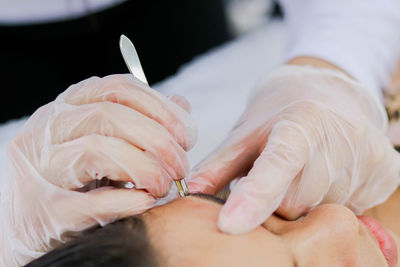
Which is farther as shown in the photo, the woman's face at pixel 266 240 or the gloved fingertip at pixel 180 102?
the gloved fingertip at pixel 180 102

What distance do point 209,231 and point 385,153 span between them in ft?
1.68

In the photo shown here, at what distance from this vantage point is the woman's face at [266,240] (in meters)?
0.59

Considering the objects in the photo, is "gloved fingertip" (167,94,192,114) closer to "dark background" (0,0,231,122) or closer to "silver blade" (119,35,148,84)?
"silver blade" (119,35,148,84)

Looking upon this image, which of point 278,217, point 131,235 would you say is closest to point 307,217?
point 278,217

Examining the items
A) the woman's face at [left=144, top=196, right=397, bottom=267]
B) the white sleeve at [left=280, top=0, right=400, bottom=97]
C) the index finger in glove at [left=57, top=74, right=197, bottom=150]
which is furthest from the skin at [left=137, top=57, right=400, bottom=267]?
the white sleeve at [left=280, top=0, right=400, bottom=97]

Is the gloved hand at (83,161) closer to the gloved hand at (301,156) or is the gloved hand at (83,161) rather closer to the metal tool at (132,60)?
the metal tool at (132,60)

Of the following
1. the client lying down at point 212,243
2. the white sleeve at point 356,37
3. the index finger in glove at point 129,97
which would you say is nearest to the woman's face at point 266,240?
the client lying down at point 212,243

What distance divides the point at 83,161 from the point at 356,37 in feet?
3.29

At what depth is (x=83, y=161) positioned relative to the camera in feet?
2.19

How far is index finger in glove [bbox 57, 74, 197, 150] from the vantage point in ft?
2.31

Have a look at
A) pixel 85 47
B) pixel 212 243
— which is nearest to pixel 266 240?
pixel 212 243

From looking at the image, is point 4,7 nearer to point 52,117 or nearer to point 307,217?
point 52,117

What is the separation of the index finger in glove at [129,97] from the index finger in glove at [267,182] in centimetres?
17

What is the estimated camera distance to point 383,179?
0.95 m
